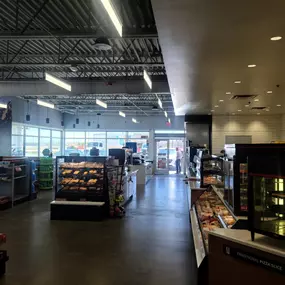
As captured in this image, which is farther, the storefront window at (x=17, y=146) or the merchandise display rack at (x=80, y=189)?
the storefront window at (x=17, y=146)

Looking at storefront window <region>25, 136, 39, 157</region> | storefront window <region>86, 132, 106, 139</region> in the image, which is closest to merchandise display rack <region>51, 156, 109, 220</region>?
storefront window <region>25, 136, 39, 157</region>

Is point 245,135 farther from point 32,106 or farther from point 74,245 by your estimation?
point 32,106

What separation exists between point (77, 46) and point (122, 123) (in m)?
14.2

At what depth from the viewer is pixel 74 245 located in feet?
19.0

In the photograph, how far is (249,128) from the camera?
14.2m

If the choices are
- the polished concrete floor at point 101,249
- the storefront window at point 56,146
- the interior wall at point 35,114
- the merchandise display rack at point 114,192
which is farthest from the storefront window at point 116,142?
the merchandise display rack at point 114,192

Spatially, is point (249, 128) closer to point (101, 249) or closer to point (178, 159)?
point (178, 159)

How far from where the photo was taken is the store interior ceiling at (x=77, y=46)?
20.0ft

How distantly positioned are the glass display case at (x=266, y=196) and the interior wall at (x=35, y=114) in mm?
15510

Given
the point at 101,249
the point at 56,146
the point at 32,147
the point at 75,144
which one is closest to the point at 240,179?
the point at 101,249

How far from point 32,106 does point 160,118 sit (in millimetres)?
8896

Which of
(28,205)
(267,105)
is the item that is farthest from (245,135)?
(28,205)

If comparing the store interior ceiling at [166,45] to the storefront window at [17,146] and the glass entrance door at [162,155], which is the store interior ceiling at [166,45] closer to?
the storefront window at [17,146]

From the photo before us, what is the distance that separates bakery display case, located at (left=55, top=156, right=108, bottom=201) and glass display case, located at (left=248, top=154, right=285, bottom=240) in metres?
5.94
